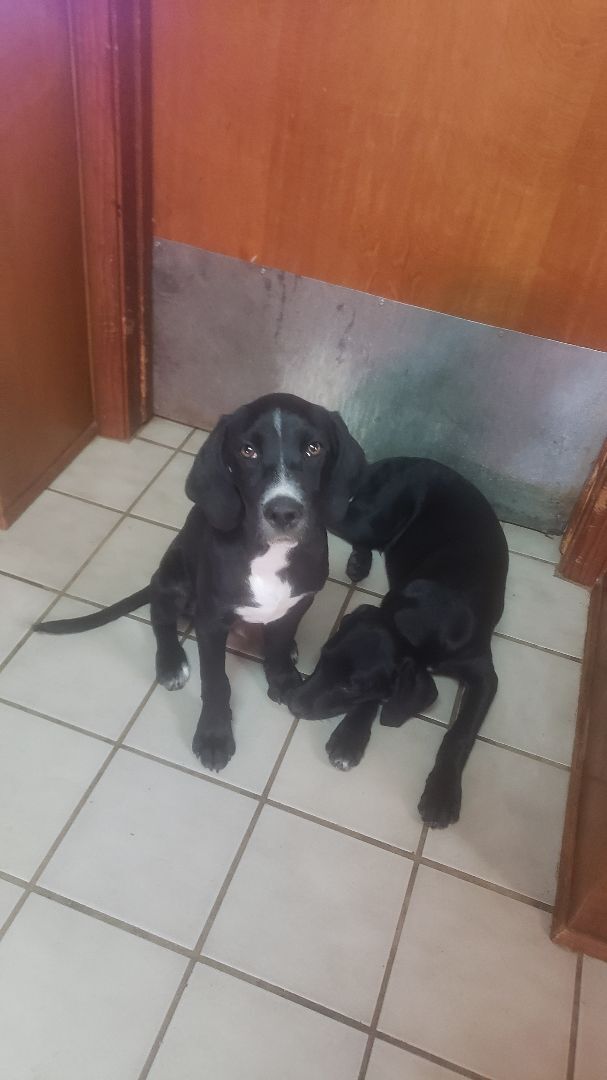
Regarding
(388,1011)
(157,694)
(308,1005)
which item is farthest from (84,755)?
(388,1011)

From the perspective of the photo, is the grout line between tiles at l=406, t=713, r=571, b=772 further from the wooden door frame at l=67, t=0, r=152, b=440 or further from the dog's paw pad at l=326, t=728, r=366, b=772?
the wooden door frame at l=67, t=0, r=152, b=440

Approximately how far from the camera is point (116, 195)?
1.83 m

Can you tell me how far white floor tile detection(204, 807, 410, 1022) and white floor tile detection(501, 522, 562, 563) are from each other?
3.28ft

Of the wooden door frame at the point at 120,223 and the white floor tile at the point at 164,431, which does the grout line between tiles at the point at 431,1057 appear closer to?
the wooden door frame at the point at 120,223

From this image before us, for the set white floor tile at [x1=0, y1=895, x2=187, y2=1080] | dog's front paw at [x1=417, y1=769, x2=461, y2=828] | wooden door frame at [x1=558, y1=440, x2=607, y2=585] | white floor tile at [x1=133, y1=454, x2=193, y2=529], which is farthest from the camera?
white floor tile at [x1=133, y1=454, x2=193, y2=529]

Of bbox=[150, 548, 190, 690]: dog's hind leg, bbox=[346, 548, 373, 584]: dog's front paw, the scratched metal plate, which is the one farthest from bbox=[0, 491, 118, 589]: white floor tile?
bbox=[346, 548, 373, 584]: dog's front paw

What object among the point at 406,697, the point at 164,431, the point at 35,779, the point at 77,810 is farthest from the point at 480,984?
the point at 164,431

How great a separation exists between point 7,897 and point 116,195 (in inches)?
60.8

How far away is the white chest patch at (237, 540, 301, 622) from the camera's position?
4.66ft

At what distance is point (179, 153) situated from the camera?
1.86 metres

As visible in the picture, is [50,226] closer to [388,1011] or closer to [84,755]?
[84,755]

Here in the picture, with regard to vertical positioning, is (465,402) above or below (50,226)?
below

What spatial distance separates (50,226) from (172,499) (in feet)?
2.43

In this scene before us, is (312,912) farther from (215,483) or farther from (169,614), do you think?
(215,483)
